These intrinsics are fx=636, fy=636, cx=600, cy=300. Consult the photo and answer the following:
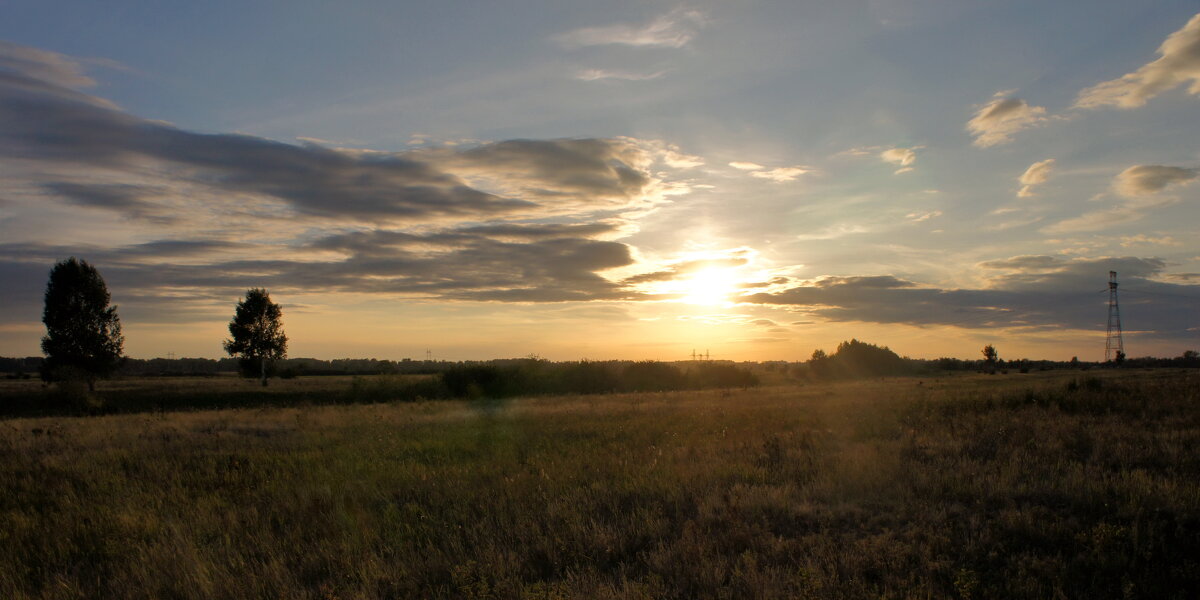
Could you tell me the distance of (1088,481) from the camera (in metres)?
7.52

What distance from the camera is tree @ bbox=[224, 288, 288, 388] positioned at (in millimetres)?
69625

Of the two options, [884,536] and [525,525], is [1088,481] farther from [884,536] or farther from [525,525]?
[525,525]

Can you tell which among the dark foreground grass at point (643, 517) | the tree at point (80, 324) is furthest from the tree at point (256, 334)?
the dark foreground grass at point (643, 517)

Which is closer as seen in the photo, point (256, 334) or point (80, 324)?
point (80, 324)

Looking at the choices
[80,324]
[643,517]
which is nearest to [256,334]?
[80,324]

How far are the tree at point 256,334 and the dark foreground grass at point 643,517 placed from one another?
62034mm

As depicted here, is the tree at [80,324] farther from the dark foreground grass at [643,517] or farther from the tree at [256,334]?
the dark foreground grass at [643,517]

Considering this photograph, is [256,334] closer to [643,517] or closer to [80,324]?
[80,324]

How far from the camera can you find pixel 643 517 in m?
7.42

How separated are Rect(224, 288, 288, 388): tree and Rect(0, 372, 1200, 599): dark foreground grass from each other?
62.0 m

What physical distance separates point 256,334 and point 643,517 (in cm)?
7373

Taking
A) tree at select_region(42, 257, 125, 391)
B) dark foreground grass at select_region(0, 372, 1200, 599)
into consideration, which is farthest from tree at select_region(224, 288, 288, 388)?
dark foreground grass at select_region(0, 372, 1200, 599)

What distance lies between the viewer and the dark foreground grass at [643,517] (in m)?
5.74

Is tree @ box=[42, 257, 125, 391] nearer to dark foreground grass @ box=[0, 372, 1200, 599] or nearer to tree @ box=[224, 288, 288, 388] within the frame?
tree @ box=[224, 288, 288, 388]
